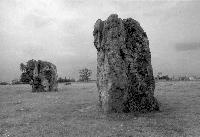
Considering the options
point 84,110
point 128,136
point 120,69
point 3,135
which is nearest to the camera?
point 128,136

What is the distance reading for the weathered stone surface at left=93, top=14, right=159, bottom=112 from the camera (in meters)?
26.3

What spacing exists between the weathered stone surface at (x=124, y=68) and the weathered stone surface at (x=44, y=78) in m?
32.1

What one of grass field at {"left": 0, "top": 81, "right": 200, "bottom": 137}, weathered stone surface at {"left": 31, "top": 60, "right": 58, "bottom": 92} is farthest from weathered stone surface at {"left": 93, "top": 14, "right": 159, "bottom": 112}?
weathered stone surface at {"left": 31, "top": 60, "right": 58, "bottom": 92}

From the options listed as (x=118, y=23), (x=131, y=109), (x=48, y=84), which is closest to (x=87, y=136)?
(x=131, y=109)

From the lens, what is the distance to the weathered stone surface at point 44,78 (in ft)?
194

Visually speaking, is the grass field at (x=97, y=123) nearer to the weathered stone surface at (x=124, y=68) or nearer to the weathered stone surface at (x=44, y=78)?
the weathered stone surface at (x=124, y=68)

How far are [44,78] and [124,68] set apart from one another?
35133 millimetres

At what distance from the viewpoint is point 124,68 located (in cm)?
2683

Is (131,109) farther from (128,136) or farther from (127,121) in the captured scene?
(128,136)

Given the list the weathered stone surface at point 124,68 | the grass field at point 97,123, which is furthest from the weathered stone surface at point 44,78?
the weathered stone surface at point 124,68

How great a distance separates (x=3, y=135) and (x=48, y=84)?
132 ft

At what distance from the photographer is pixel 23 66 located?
106 metres

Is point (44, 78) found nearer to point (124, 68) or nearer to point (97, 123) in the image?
point (124, 68)

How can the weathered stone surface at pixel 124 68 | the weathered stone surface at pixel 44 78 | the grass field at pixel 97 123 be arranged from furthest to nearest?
the weathered stone surface at pixel 44 78 → the weathered stone surface at pixel 124 68 → the grass field at pixel 97 123
